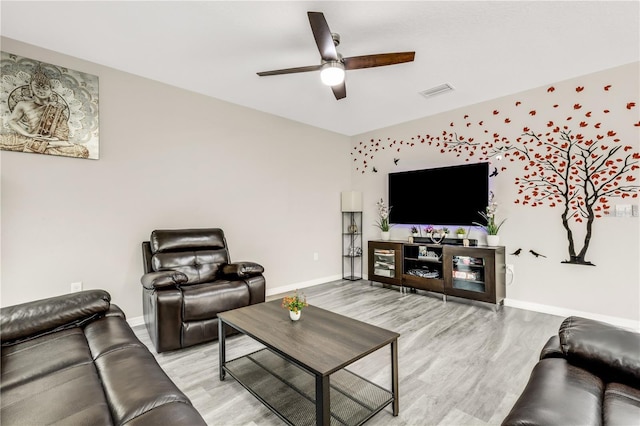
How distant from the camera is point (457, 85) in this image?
336 cm

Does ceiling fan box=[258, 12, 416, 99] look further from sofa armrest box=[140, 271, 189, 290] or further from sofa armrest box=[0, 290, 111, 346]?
sofa armrest box=[0, 290, 111, 346]

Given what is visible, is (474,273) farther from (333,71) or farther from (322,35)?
(322,35)

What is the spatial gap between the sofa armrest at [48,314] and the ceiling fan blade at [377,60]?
236cm

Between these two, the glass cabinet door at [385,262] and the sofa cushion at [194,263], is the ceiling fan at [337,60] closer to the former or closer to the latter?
the sofa cushion at [194,263]

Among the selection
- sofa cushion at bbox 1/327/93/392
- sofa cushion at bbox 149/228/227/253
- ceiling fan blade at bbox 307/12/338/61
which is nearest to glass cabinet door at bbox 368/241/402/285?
sofa cushion at bbox 149/228/227/253

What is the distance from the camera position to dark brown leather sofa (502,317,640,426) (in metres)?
0.84

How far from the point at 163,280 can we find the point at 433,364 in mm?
2210

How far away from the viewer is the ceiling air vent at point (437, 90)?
337cm

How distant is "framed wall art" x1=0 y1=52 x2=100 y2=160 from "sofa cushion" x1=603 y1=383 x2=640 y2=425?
12.3 ft

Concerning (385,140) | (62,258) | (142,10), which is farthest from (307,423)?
(385,140)

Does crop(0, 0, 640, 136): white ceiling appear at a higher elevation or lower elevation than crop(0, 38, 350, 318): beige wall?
higher

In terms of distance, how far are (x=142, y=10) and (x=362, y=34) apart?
164 centimetres

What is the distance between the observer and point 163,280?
2.40 m

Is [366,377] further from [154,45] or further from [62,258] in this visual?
[154,45]
